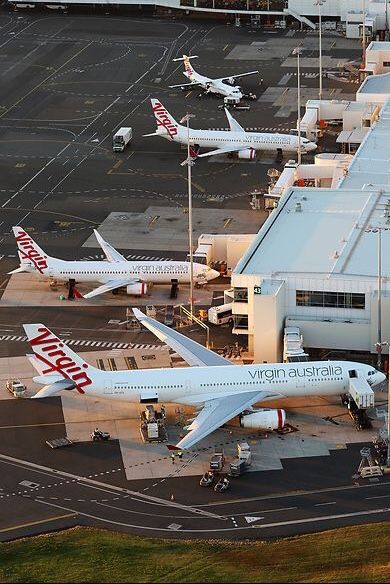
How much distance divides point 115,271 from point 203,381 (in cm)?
3124

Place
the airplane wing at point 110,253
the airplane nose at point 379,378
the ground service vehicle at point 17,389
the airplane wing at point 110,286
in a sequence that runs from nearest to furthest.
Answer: the airplane nose at point 379,378 < the ground service vehicle at point 17,389 < the airplane wing at point 110,286 < the airplane wing at point 110,253

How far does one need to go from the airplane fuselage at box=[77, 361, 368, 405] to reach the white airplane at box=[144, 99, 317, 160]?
239 feet

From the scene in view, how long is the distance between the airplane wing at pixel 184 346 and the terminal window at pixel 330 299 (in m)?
9.92

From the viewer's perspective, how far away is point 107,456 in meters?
119

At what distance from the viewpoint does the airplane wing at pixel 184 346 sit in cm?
12850

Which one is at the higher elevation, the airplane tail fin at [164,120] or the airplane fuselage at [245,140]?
the airplane tail fin at [164,120]

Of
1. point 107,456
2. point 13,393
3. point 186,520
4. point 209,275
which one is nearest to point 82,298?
point 209,275

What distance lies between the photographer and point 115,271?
15038 centimetres

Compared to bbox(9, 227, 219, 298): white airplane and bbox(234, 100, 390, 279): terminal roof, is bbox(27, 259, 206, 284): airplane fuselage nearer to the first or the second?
bbox(9, 227, 219, 298): white airplane

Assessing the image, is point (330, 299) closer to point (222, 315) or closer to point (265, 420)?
point (222, 315)

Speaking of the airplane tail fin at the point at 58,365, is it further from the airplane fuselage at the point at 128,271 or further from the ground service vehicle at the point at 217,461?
the airplane fuselage at the point at 128,271

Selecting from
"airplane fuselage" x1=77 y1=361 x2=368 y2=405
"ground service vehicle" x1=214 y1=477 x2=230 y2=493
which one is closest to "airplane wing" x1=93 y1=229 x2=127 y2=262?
"airplane fuselage" x1=77 y1=361 x2=368 y2=405

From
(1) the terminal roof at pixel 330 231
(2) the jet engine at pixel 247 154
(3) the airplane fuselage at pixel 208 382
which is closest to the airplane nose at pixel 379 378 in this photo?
(3) the airplane fuselage at pixel 208 382

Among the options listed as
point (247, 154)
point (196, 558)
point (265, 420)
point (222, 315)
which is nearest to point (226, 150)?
point (247, 154)
